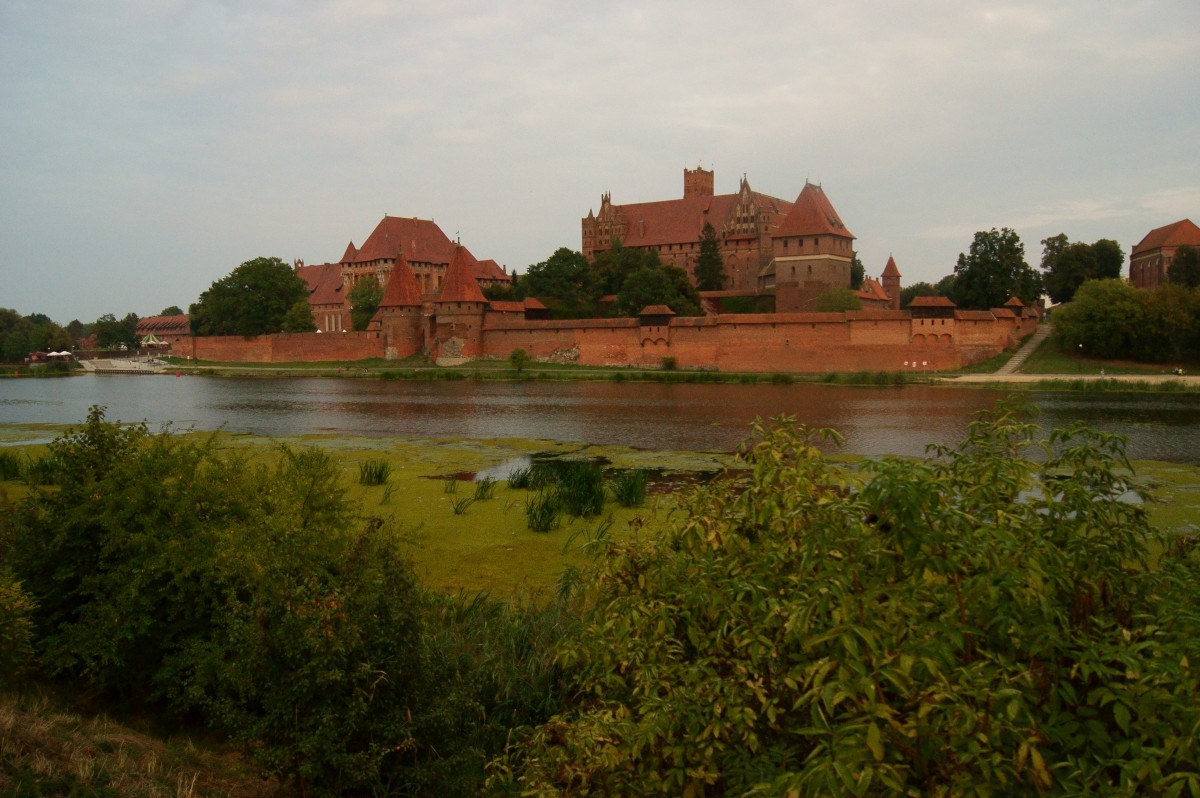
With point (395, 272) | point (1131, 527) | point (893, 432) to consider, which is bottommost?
point (893, 432)

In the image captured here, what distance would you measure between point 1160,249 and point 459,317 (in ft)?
115

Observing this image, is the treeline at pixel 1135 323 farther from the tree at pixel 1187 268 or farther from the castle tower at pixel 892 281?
the castle tower at pixel 892 281

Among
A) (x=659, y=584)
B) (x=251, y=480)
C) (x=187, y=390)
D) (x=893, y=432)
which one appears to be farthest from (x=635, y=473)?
(x=187, y=390)

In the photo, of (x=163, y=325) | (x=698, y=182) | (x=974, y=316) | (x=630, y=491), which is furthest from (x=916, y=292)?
(x=163, y=325)

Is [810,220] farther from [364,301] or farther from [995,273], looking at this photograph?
[364,301]

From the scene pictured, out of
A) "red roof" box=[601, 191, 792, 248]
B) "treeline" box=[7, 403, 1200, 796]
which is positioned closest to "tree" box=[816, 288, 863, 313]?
"red roof" box=[601, 191, 792, 248]

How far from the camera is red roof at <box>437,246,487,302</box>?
137 ft

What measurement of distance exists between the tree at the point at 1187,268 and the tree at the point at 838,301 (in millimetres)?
13640

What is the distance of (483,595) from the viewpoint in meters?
5.20

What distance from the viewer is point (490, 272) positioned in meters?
56.0

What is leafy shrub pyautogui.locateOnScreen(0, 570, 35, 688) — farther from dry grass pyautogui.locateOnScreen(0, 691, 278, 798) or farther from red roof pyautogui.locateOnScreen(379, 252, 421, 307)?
red roof pyautogui.locateOnScreen(379, 252, 421, 307)

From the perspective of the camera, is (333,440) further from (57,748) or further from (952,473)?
(952,473)

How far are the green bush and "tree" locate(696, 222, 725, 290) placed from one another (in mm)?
47499

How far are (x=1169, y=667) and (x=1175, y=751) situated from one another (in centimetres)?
16
